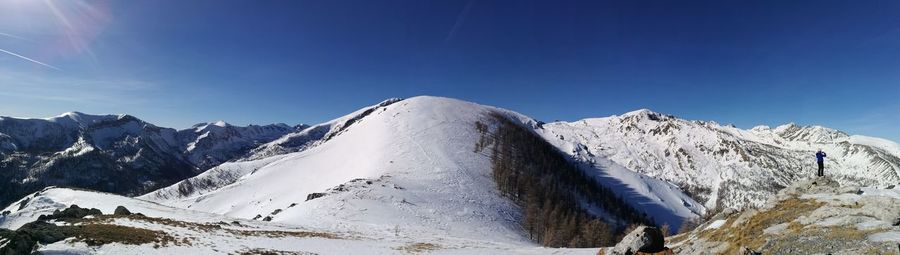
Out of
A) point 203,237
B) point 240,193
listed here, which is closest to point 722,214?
point 203,237

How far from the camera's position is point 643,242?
24250mm

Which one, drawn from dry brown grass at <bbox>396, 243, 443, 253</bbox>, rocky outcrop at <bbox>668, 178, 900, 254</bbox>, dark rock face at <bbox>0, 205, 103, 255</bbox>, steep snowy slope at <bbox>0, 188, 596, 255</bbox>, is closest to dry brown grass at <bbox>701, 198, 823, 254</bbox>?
rocky outcrop at <bbox>668, 178, 900, 254</bbox>

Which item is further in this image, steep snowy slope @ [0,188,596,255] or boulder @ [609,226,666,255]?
steep snowy slope @ [0,188,596,255]

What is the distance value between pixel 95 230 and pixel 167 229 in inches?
306

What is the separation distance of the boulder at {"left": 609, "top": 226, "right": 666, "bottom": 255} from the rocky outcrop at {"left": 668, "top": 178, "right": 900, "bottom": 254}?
1146 millimetres

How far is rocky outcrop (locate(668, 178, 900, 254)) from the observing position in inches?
659

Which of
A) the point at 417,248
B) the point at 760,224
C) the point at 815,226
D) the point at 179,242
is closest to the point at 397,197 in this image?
the point at 417,248

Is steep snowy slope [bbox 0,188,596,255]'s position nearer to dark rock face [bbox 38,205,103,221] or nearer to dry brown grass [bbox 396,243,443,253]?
dry brown grass [bbox 396,243,443,253]

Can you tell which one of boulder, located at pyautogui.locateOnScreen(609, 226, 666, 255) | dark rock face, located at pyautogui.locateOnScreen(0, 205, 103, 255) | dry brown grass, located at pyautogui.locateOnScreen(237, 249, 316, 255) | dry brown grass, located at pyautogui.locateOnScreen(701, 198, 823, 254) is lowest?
dry brown grass, located at pyautogui.locateOnScreen(237, 249, 316, 255)

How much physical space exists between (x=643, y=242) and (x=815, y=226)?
7.63 meters

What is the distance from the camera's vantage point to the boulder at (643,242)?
2419 centimetres

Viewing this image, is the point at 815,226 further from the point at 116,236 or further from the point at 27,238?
the point at 116,236

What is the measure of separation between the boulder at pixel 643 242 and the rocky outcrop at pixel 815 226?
115cm

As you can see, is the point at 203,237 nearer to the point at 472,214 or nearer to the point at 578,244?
the point at 472,214
